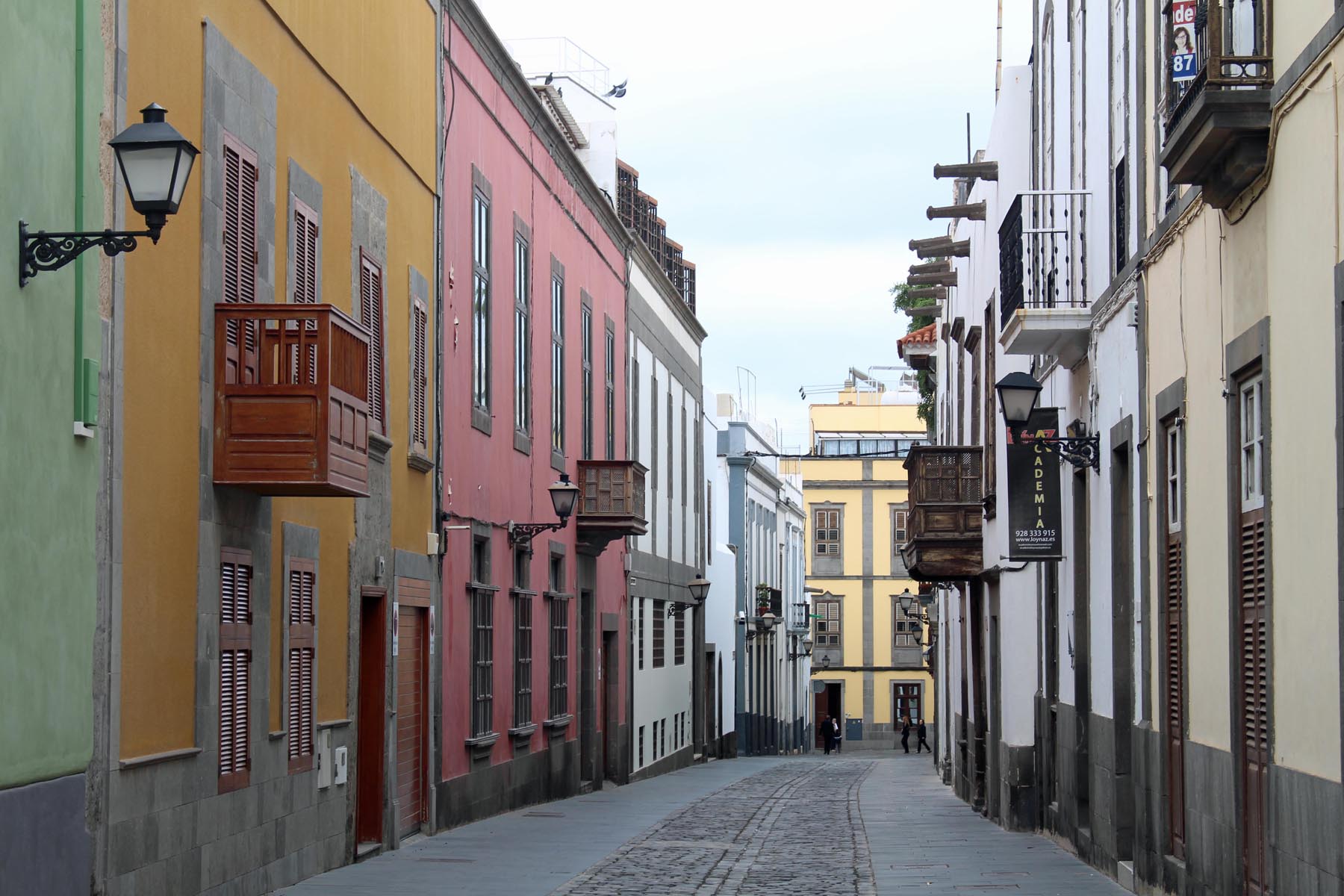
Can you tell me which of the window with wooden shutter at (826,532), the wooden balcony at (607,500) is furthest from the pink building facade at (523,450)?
the window with wooden shutter at (826,532)

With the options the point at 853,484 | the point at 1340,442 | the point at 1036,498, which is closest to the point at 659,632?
the point at 1036,498

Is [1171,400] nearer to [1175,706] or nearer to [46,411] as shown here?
[1175,706]

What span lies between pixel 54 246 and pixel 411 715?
30.1ft

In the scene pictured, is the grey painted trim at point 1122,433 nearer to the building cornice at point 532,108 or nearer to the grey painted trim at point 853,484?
the building cornice at point 532,108

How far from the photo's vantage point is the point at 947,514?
77.4ft

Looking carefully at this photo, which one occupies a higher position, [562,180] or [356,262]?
[562,180]

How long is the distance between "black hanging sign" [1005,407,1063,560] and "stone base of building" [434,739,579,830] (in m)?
6.21

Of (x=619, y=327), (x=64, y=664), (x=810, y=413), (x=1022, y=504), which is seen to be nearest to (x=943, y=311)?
(x=619, y=327)

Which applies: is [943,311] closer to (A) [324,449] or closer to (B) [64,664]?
(A) [324,449]

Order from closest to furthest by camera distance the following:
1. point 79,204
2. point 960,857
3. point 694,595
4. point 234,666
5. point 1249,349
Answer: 1. point 79,204
2. point 1249,349
3. point 234,666
4. point 960,857
5. point 694,595

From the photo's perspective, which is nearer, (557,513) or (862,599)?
(557,513)

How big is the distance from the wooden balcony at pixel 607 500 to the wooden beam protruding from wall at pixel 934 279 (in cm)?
638

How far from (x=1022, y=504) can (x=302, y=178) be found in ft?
23.1

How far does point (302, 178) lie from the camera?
542 inches
